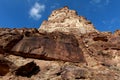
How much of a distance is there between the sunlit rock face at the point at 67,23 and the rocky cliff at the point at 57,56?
694cm

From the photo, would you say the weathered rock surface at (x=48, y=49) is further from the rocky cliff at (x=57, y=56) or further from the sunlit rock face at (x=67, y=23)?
the sunlit rock face at (x=67, y=23)

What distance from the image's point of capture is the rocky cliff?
26.2 metres

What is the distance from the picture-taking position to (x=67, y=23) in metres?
49.1

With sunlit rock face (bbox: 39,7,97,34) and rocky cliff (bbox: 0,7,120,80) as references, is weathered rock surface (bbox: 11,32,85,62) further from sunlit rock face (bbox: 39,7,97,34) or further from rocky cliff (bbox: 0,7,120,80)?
sunlit rock face (bbox: 39,7,97,34)

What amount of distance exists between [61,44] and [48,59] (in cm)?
356

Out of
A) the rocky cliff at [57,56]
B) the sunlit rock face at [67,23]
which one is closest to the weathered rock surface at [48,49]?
the rocky cliff at [57,56]

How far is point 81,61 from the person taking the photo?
30734 mm

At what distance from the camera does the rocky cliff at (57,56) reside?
26.2 m

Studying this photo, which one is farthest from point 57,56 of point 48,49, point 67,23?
point 67,23

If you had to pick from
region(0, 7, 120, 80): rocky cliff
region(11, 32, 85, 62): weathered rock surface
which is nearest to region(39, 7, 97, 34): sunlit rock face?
region(0, 7, 120, 80): rocky cliff

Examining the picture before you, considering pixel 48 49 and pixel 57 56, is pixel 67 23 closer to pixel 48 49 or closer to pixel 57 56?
pixel 48 49

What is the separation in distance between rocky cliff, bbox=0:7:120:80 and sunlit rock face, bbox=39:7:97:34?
6936 mm

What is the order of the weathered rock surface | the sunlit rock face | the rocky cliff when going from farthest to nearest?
the sunlit rock face < the weathered rock surface < the rocky cliff

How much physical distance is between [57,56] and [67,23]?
64.1 feet
